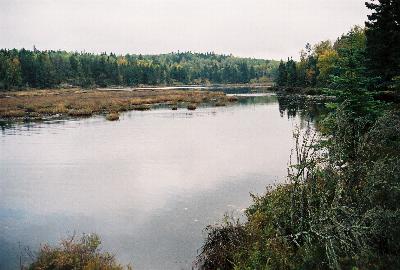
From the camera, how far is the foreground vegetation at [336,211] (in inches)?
382

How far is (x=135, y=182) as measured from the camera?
25938 mm

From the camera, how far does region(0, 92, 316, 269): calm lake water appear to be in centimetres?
1727

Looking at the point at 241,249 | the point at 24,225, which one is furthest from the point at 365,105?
the point at 24,225

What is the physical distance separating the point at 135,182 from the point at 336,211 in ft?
55.4

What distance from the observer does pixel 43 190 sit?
979 inches

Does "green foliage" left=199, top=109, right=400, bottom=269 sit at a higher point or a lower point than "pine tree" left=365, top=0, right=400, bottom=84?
lower

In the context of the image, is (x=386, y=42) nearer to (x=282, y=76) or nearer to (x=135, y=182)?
(x=135, y=182)

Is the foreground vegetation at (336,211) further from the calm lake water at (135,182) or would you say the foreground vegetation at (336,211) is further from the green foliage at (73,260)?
the green foliage at (73,260)

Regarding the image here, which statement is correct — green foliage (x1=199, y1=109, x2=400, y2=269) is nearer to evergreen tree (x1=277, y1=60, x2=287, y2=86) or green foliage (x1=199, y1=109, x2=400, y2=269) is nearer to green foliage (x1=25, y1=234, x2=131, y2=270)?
green foliage (x1=25, y1=234, x2=131, y2=270)

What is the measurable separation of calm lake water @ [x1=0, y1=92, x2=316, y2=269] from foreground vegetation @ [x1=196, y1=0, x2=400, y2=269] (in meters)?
2.62

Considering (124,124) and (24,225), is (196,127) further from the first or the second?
(24,225)

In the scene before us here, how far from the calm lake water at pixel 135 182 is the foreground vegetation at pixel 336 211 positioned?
262 centimetres

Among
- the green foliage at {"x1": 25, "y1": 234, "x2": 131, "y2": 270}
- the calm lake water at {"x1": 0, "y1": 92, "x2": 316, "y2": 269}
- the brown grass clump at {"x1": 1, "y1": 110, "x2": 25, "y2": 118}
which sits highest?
the brown grass clump at {"x1": 1, "y1": 110, "x2": 25, "y2": 118}

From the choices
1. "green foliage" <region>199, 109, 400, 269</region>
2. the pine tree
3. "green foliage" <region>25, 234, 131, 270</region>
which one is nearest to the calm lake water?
"green foliage" <region>25, 234, 131, 270</region>
